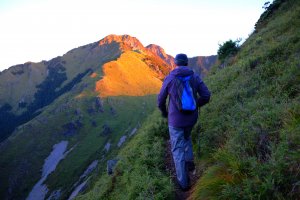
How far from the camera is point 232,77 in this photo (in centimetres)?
1688

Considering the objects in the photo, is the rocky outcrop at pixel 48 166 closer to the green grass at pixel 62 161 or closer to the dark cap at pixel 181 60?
the green grass at pixel 62 161

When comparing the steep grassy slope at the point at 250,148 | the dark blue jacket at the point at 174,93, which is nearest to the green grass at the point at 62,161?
the steep grassy slope at the point at 250,148

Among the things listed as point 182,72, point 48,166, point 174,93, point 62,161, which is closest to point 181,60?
point 182,72

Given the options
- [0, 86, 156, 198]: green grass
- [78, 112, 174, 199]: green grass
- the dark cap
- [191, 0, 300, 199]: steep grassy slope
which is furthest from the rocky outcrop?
the dark cap

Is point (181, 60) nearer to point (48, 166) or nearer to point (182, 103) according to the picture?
point (182, 103)

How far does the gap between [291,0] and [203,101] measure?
97.0 ft

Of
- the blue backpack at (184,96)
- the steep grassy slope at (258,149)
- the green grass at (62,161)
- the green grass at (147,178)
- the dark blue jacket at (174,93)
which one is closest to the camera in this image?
the steep grassy slope at (258,149)

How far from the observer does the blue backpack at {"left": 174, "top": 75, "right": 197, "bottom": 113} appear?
24.7ft

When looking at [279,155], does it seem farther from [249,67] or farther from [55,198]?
[55,198]

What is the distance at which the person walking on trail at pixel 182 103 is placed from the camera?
7.59 meters

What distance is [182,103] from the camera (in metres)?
7.54

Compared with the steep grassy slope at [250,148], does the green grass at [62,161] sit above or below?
below

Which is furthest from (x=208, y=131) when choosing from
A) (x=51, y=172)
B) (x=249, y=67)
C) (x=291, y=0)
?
(x=51, y=172)

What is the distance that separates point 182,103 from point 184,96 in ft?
0.60
